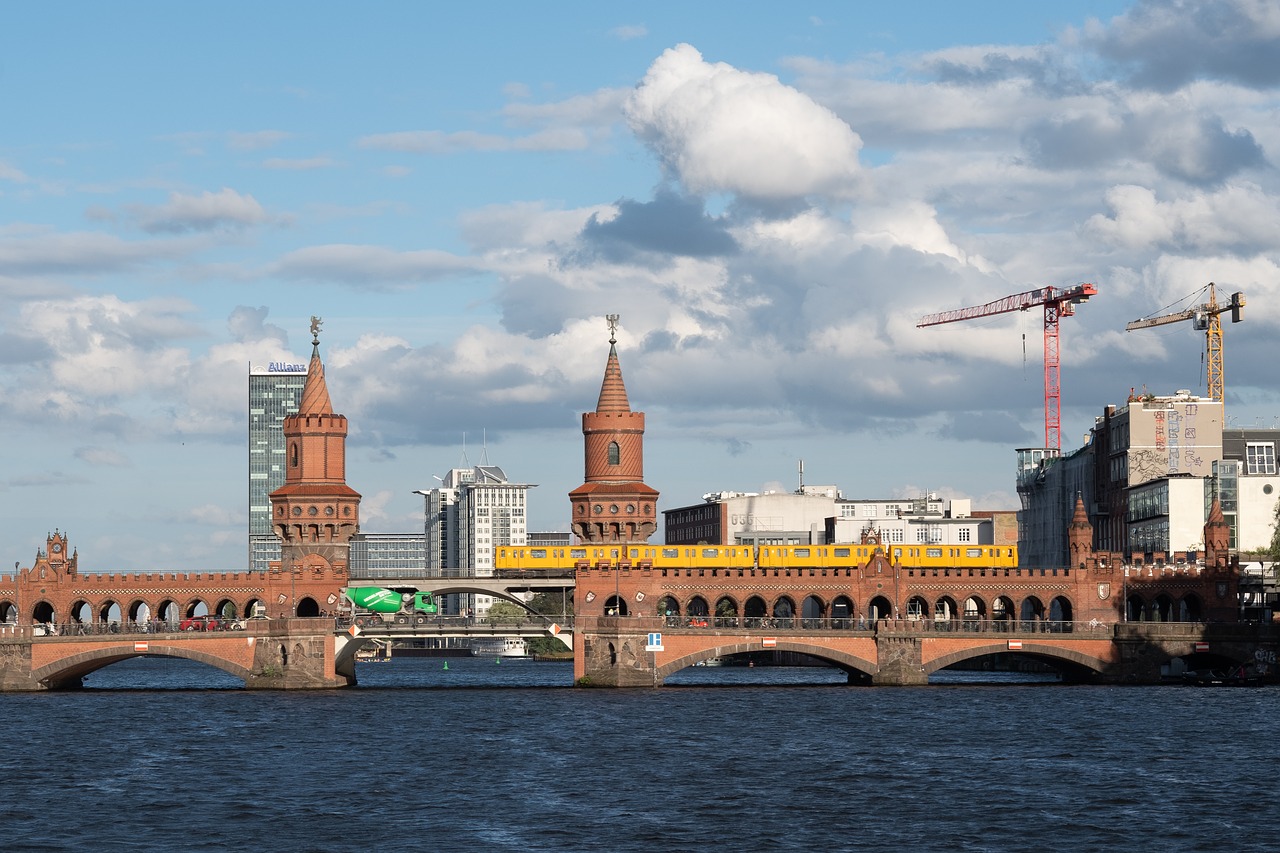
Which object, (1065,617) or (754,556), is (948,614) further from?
(754,556)

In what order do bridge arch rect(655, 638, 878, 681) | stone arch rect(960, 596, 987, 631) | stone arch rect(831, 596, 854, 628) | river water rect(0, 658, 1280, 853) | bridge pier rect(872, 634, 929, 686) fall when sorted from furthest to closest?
stone arch rect(831, 596, 854, 628)
stone arch rect(960, 596, 987, 631)
bridge pier rect(872, 634, 929, 686)
bridge arch rect(655, 638, 878, 681)
river water rect(0, 658, 1280, 853)

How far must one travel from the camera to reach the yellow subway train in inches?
6393

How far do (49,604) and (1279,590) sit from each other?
99669mm

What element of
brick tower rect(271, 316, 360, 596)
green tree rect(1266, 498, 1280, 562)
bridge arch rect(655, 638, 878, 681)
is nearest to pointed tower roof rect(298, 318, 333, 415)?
brick tower rect(271, 316, 360, 596)

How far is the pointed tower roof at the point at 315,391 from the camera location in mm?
168250

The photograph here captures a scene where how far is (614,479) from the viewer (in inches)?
6604

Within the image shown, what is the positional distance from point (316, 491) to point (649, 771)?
7536 centimetres

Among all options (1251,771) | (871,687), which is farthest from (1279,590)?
(1251,771)

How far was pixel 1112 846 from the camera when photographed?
7281 centimetres

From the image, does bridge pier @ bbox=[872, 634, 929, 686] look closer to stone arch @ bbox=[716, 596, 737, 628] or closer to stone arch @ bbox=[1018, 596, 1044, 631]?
stone arch @ bbox=[1018, 596, 1044, 631]

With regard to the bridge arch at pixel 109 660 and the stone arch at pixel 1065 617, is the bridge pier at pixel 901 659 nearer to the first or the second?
the stone arch at pixel 1065 617

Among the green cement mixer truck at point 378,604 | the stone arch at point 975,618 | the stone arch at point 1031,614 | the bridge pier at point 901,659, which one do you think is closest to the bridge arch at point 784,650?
the bridge pier at point 901,659

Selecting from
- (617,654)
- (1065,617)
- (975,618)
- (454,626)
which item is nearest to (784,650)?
(617,654)

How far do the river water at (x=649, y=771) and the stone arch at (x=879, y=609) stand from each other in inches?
709
